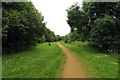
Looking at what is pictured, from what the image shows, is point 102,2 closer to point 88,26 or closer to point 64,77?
point 88,26

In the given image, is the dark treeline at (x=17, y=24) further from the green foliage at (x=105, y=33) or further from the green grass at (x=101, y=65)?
the green foliage at (x=105, y=33)

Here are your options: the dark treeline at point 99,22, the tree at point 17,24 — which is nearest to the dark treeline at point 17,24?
the tree at point 17,24

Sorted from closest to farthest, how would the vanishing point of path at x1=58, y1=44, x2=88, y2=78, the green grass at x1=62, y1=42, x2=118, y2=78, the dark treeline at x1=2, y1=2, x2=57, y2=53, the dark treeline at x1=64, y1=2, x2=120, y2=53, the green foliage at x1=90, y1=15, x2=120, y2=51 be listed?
the vanishing point of path at x1=58, y1=44, x2=88, y2=78 < the green grass at x1=62, y1=42, x2=118, y2=78 < the dark treeline at x1=2, y1=2, x2=57, y2=53 < the green foliage at x1=90, y1=15, x2=120, y2=51 < the dark treeline at x1=64, y1=2, x2=120, y2=53

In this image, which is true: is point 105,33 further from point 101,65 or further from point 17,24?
point 101,65

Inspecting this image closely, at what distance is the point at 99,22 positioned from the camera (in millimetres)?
37250

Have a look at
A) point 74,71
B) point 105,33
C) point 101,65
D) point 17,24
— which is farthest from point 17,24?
point 74,71

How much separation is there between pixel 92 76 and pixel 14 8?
944 inches

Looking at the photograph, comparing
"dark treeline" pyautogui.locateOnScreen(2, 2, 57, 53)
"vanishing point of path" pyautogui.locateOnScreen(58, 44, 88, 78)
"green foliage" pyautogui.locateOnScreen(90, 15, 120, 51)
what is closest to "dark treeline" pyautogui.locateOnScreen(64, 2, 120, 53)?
"green foliage" pyautogui.locateOnScreen(90, 15, 120, 51)

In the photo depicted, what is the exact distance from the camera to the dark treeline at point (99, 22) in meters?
36.9

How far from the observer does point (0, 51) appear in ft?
102

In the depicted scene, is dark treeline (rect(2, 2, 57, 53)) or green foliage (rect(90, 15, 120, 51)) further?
green foliage (rect(90, 15, 120, 51))

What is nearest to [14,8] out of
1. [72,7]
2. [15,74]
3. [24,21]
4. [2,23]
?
[24,21]

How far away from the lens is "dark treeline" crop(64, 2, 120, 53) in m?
36.9

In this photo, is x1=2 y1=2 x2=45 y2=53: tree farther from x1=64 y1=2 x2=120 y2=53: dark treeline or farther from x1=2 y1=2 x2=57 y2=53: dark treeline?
x1=64 y1=2 x2=120 y2=53: dark treeline
